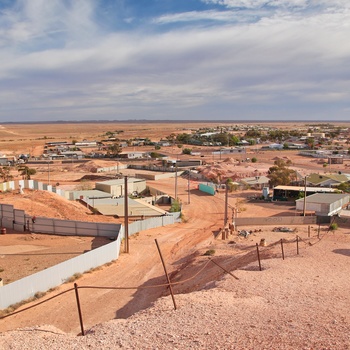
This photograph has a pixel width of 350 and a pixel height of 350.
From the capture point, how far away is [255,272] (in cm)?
1636

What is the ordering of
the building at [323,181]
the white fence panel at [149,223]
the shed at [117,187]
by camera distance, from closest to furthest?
the white fence panel at [149,223], the shed at [117,187], the building at [323,181]

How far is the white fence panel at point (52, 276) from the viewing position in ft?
54.2

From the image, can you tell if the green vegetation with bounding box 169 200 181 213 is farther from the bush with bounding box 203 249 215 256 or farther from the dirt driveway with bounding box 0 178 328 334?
the bush with bounding box 203 249 215 256

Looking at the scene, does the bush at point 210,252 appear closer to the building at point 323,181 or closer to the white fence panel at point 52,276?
the white fence panel at point 52,276

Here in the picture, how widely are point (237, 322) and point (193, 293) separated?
9.98 ft

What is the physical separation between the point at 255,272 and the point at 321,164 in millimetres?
66488

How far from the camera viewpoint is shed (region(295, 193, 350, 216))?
33719 millimetres

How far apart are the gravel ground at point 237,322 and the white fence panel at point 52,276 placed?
16.6ft

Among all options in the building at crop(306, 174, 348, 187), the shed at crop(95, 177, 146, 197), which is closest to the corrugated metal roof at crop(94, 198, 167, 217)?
the shed at crop(95, 177, 146, 197)

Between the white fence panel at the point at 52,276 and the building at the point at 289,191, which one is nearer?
the white fence panel at the point at 52,276

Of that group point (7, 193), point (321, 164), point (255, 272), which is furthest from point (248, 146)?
point (255, 272)

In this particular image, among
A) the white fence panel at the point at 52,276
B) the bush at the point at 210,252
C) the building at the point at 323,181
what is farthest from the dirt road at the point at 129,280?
the building at the point at 323,181

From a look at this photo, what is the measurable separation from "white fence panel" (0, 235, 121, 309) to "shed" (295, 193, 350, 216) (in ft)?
60.2

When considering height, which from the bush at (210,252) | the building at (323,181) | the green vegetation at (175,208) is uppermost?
the building at (323,181)
